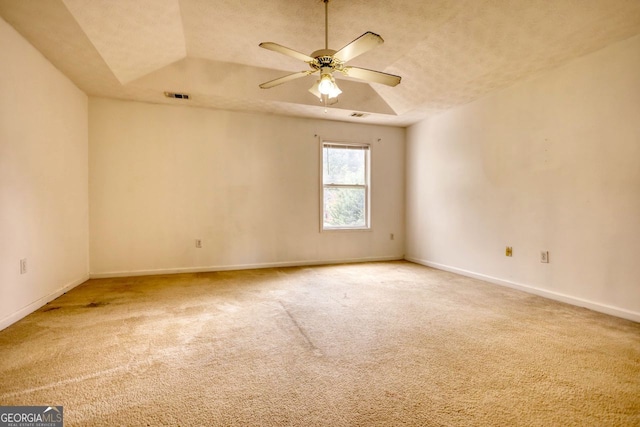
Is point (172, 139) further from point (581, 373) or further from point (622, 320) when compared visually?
point (622, 320)

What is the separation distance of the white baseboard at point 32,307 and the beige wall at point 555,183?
196 inches

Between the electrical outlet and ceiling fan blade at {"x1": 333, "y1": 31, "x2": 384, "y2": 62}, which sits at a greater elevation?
ceiling fan blade at {"x1": 333, "y1": 31, "x2": 384, "y2": 62}

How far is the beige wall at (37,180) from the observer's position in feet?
8.07

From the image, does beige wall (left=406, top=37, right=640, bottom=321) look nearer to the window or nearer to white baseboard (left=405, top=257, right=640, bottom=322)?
white baseboard (left=405, top=257, right=640, bottom=322)

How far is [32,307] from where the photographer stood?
275 cm

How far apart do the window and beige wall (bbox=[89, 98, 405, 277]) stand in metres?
0.15

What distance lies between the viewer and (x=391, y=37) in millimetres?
3115

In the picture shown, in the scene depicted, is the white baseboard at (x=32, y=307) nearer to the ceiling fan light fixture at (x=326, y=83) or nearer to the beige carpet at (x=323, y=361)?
the beige carpet at (x=323, y=361)

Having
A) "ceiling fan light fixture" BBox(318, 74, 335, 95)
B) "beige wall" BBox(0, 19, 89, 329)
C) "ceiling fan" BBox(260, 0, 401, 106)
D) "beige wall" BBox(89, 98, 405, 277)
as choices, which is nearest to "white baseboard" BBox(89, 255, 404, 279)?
"beige wall" BBox(89, 98, 405, 277)

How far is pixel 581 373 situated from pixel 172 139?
4.96m

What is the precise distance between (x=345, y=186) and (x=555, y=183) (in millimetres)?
2937

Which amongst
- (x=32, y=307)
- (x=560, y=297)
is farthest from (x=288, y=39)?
(x=560, y=297)

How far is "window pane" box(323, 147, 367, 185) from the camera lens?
524 centimetres

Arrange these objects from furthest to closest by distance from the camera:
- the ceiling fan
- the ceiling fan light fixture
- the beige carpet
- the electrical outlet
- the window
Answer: the window < the electrical outlet < the ceiling fan light fixture < the ceiling fan < the beige carpet
